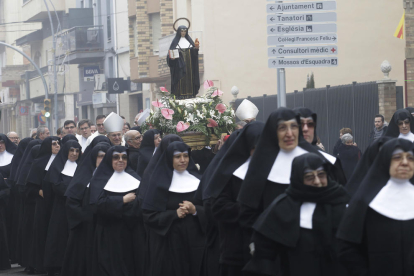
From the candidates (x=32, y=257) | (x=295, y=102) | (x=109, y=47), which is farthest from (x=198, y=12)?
(x=32, y=257)

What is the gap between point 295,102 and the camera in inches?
770

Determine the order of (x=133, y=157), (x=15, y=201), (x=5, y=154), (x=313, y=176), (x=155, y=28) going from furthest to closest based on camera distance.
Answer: (x=155, y=28) < (x=5, y=154) < (x=15, y=201) < (x=133, y=157) < (x=313, y=176)

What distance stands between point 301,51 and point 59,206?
3746 mm

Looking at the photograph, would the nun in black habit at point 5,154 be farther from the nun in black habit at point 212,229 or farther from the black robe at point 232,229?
the black robe at point 232,229

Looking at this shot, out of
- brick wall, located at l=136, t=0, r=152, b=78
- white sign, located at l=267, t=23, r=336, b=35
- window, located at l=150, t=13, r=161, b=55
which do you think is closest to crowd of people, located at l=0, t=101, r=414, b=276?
white sign, located at l=267, t=23, r=336, b=35

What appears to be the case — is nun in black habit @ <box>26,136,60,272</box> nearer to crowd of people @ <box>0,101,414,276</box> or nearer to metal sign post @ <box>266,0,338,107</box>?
crowd of people @ <box>0,101,414,276</box>

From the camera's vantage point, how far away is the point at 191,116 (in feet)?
33.3

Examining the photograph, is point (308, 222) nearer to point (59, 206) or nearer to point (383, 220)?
point (383, 220)

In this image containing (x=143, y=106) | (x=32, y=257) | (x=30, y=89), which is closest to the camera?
(x=32, y=257)

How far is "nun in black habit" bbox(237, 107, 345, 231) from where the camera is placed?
5125 millimetres

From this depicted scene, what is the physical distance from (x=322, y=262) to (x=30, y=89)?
151 feet

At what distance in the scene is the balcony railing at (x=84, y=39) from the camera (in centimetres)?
3759

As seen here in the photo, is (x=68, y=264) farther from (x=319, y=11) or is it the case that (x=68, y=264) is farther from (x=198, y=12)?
(x=198, y=12)

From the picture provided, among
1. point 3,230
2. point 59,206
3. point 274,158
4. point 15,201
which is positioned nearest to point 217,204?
point 274,158
